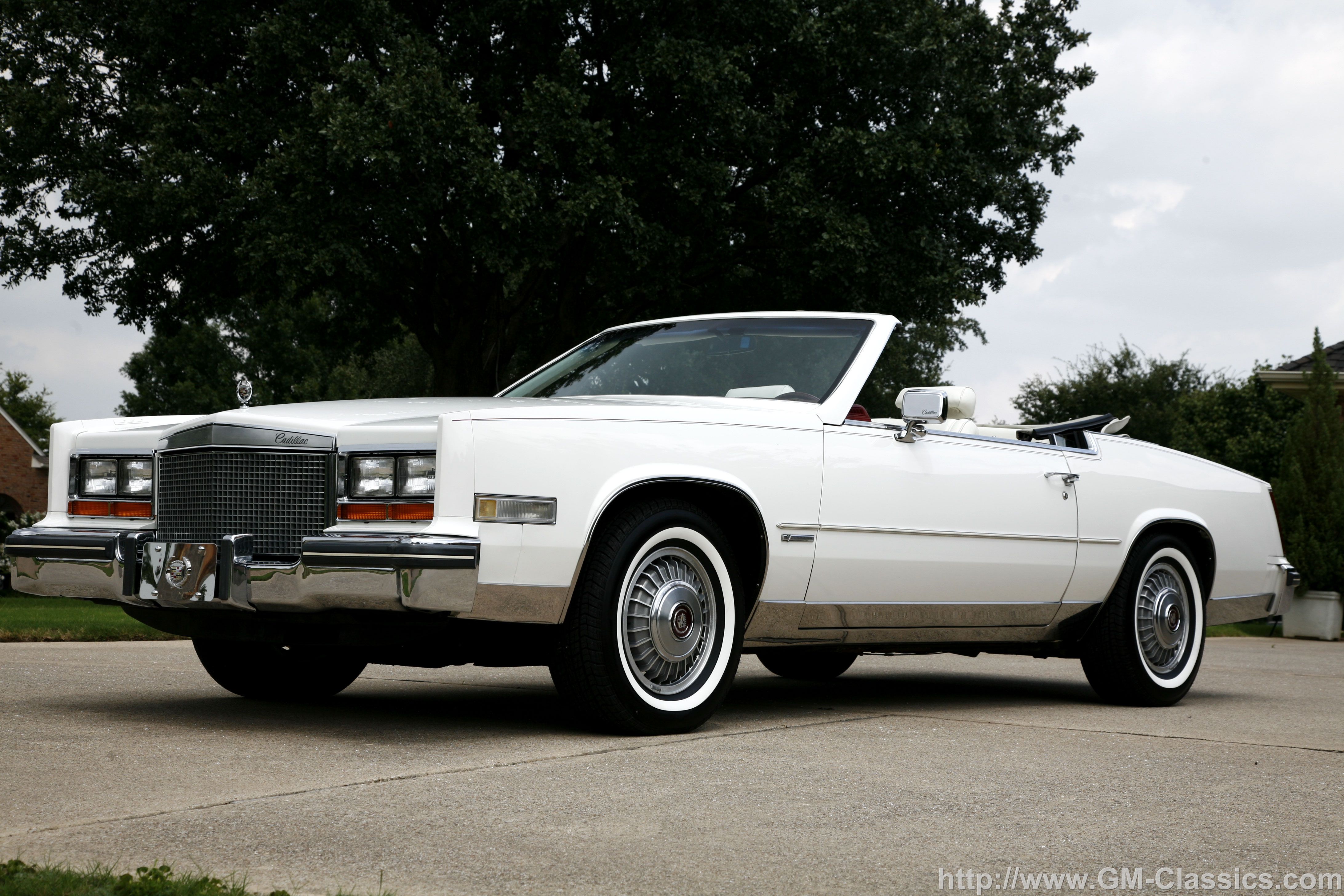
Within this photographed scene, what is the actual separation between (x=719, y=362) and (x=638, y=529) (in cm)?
151

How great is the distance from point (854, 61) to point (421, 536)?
16.7 meters

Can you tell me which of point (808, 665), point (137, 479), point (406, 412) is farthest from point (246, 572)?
point (808, 665)

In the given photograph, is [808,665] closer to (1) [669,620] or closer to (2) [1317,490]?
(1) [669,620]

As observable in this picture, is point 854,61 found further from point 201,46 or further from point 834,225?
point 201,46

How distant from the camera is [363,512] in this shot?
4895mm

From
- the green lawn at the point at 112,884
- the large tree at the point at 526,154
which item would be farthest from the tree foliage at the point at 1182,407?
the green lawn at the point at 112,884

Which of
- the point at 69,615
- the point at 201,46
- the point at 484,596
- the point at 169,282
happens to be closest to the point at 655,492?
the point at 484,596

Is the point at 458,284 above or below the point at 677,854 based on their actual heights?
above

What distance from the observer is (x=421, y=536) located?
4.67 m

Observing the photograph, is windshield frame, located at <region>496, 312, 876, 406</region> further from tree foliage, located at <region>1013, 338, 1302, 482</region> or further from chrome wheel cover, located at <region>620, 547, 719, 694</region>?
tree foliage, located at <region>1013, 338, 1302, 482</region>

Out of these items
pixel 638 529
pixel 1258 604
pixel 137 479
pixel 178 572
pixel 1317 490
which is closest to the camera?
pixel 638 529

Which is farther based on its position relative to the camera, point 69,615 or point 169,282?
point 169,282

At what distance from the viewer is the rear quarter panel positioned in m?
6.89

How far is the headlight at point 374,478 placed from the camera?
4883 mm
